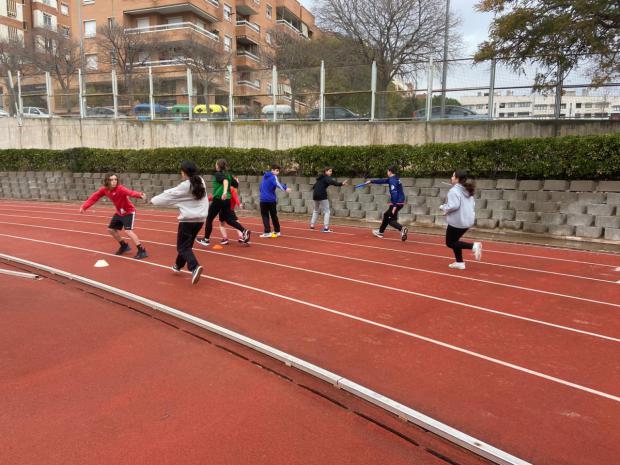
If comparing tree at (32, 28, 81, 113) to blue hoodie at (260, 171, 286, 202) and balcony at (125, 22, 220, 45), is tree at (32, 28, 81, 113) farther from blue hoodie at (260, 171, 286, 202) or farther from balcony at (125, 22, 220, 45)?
blue hoodie at (260, 171, 286, 202)

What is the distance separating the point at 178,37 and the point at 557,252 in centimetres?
3664

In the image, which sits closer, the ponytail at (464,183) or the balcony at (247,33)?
the ponytail at (464,183)

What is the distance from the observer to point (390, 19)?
86.7ft

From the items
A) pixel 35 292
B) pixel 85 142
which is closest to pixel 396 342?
pixel 35 292

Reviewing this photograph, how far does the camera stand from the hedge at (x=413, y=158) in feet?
35.7

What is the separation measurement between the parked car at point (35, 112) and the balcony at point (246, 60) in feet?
79.8

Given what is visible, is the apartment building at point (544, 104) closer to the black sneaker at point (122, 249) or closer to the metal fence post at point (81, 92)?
the black sneaker at point (122, 249)

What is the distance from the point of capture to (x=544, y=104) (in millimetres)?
13172

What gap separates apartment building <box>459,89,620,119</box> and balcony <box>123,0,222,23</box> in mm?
34080

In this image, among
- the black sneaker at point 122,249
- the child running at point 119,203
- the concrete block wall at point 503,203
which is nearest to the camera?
the child running at point 119,203

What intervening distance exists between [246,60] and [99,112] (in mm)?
26397

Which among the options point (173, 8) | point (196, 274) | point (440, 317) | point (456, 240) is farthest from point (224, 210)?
point (173, 8)

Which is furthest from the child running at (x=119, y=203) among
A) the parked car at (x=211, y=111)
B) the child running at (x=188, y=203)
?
the parked car at (x=211, y=111)

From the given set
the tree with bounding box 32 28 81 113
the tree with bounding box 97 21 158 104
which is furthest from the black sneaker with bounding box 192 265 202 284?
the tree with bounding box 97 21 158 104
